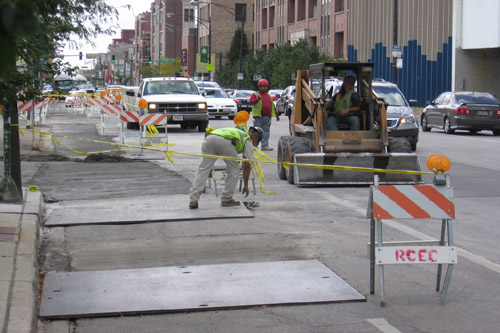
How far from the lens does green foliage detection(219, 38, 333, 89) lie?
6009 centimetres

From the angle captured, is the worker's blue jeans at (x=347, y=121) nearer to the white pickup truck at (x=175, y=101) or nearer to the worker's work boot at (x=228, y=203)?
the worker's work boot at (x=228, y=203)

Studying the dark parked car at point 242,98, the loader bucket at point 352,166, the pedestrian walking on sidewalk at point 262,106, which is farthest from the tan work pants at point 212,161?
the dark parked car at point 242,98

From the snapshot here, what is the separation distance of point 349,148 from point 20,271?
26.0ft

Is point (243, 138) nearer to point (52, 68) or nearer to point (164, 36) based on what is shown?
point (52, 68)

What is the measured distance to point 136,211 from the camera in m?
11.4

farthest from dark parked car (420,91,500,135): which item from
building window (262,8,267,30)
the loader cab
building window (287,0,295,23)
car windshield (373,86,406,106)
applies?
building window (262,8,267,30)

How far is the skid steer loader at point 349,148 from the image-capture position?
45.5 feet

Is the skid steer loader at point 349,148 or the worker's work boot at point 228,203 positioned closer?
the worker's work boot at point 228,203

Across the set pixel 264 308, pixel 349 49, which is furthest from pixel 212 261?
pixel 349 49

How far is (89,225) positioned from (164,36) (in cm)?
12782

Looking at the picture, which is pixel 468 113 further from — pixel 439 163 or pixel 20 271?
pixel 20 271

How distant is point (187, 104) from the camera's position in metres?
29.5

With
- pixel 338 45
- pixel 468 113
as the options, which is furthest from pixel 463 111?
pixel 338 45

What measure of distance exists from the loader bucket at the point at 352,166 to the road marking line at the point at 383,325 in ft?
25.1
